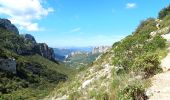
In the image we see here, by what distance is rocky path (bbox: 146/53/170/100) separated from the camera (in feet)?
58.5

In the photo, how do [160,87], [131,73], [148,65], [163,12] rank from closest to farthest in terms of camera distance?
[160,87] < [148,65] < [131,73] < [163,12]

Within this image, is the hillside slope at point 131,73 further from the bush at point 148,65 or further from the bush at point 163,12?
the bush at point 163,12

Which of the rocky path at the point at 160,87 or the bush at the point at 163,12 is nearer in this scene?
the rocky path at the point at 160,87

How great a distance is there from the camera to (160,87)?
62.6 feet

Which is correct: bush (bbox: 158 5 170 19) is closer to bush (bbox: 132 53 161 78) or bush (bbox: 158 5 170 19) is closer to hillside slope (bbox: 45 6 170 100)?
hillside slope (bbox: 45 6 170 100)

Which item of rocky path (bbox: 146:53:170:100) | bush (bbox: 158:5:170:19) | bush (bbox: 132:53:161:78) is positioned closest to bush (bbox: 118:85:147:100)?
rocky path (bbox: 146:53:170:100)

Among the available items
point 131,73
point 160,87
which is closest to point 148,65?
point 131,73

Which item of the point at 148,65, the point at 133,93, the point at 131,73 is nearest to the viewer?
the point at 133,93

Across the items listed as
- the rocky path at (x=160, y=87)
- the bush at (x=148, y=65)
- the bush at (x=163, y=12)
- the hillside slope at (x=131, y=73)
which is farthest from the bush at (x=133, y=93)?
the bush at (x=163, y=12)

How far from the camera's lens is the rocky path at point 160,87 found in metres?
17.8

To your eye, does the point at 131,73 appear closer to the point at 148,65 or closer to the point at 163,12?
the point at 148,65

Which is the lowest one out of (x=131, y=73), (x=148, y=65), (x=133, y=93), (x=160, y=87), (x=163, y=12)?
(x=133, y=93)

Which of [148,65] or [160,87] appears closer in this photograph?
[160,87]

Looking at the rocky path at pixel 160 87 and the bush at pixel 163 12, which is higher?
the bush at pixel 163 12
